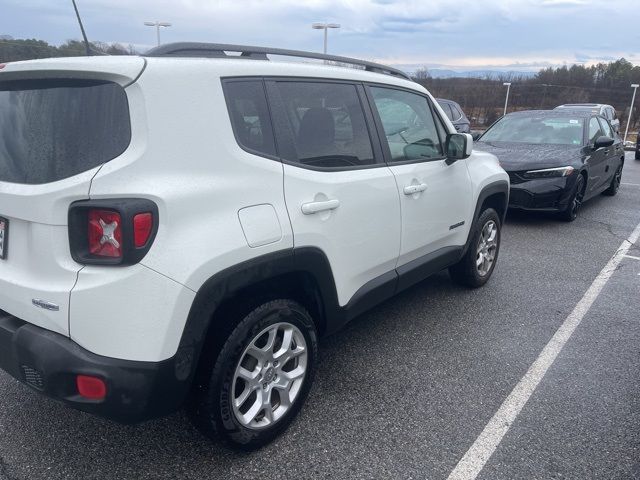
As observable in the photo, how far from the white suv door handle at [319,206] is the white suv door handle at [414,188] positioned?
0.73 metres

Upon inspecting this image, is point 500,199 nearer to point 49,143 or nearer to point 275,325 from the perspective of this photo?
point 275,325

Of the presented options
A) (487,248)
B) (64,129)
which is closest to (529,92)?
(487,248)

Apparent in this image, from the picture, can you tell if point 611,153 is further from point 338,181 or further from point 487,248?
point 338,181

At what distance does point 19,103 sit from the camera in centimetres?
203

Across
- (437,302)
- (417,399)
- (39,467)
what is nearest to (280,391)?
(417,399)

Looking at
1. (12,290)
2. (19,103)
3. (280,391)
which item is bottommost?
(280,391)

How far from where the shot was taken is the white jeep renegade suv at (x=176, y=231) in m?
1.84

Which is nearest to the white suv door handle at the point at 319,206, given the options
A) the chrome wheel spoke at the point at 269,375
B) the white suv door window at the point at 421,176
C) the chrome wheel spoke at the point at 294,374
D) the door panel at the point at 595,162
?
the chrome wheel spoke at the point at 269,375

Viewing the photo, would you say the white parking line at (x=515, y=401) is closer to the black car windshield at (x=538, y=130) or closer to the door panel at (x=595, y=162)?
the door panel at (x=595, y=162)

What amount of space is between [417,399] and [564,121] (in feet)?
22.3

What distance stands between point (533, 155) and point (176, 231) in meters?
6.51

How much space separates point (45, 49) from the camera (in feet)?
Answer: 10.3

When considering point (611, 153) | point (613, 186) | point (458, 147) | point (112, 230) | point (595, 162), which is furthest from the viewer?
point (613, 186)

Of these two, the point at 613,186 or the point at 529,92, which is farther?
the point at 529,92
